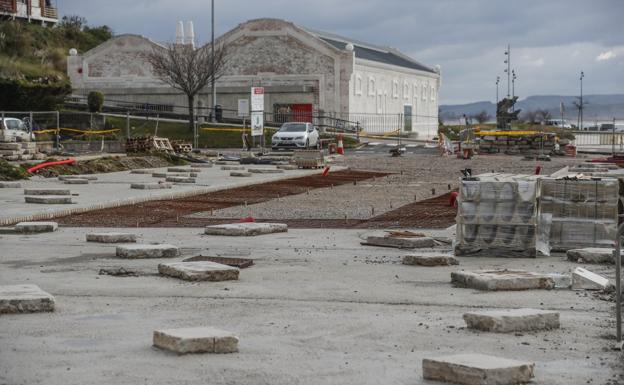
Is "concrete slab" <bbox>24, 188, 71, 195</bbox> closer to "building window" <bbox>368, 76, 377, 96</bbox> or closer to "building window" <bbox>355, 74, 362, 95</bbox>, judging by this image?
"building window" <bbox>355, 74, 362, 95</bbox>

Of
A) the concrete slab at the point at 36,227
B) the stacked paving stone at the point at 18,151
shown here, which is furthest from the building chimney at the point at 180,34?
the concrete slab at the point at 36,227

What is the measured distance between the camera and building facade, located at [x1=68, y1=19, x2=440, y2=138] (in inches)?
2975

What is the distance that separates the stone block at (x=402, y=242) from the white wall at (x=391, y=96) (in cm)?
5562

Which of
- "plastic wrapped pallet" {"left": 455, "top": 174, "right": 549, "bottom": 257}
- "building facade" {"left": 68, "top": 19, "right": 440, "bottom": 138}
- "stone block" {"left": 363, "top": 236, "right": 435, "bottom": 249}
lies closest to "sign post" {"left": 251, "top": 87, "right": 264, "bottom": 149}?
"building facade" {"left": 68, "top": 19, "right": 440, "bottom": 138}

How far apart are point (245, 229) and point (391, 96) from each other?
229 feet

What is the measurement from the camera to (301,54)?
7719 cm

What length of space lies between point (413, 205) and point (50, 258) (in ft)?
34.5

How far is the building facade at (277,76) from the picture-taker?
7556 cm

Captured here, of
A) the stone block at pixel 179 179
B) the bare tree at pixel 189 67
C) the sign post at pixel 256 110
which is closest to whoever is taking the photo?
the stone block at pixel 179 179

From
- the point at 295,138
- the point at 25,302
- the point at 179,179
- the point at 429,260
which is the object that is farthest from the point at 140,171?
the point at 25,302

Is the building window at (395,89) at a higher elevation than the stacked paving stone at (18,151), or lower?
higher

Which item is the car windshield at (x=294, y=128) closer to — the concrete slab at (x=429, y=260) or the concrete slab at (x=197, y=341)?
the concrete slab at (x=429, y=260)

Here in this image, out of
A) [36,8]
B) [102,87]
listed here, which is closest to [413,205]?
[102,87]

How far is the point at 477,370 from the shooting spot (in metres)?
7.02
